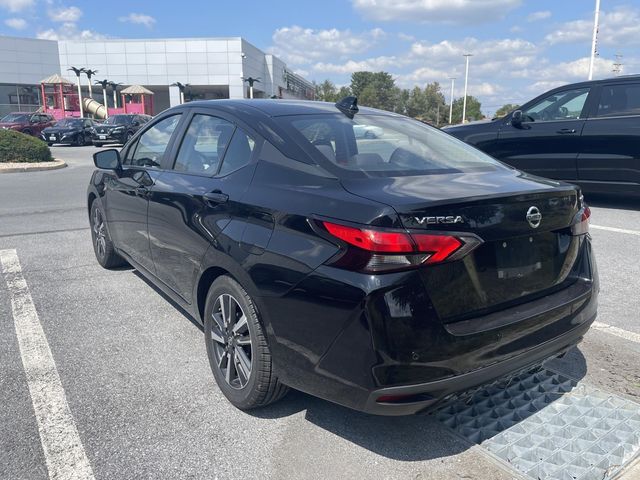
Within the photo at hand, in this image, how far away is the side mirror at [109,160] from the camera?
4582 mm

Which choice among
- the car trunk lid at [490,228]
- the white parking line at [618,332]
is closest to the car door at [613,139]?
the white parking line at [618,332]

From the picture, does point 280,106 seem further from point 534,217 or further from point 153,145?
point 534,217

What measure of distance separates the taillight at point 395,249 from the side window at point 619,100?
698 centimetres

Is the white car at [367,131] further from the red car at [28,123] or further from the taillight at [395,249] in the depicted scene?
the red car at [28,123]

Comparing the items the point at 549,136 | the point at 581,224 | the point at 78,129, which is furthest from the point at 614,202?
the point at 78,129

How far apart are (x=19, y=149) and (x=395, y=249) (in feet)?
58.1

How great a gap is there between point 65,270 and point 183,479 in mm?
3863

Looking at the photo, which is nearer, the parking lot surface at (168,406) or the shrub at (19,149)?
the parking lot surface at (168,406)

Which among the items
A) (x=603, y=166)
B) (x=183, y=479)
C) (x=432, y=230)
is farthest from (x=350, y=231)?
(x=603, y=166)

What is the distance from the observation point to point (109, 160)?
15.3 ft

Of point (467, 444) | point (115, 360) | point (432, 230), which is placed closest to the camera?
point (432, 230)

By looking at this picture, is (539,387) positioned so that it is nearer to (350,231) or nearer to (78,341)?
(350,231)

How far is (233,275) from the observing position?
9.20 feet

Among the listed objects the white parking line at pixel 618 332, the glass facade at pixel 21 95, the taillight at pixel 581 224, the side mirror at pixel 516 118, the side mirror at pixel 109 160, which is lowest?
the white parking line at pixel 618 332
